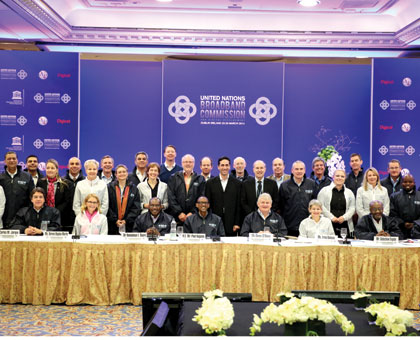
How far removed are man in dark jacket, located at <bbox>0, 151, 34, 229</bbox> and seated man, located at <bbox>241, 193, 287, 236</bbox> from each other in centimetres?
279

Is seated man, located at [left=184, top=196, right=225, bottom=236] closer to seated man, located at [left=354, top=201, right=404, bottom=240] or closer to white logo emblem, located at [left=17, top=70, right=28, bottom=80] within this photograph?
seated man, located at [left=354, top=201, right=404, bottom=240]

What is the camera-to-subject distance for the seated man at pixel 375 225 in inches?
247

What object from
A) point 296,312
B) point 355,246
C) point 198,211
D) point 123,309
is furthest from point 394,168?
point 296,312

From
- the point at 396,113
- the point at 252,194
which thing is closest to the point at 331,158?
the point at 396,113

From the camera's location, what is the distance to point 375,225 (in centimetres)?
639

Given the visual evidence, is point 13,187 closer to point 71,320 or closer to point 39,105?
point 71,320

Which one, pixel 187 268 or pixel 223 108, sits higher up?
pixel 223 108

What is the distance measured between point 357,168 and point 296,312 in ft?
17.5

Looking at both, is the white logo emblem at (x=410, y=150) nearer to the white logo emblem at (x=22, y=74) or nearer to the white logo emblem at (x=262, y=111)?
the white logo emblem at (x=262, y=111)

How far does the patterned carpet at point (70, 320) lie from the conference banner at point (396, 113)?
5950 mm

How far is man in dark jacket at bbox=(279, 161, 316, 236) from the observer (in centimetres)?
698

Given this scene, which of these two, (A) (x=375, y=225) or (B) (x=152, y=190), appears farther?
(B) (x=152, y=190)

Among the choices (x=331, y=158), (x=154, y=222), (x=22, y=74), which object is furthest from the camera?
(x=22, y=74)

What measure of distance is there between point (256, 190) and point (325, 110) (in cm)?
367
